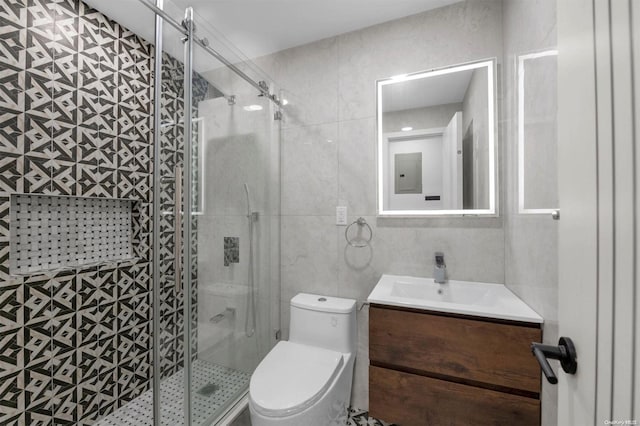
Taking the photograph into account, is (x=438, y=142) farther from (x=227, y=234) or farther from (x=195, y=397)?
(x=195, y=397)

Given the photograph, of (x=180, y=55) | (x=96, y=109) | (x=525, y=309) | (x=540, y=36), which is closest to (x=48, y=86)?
(x=96, y=109)

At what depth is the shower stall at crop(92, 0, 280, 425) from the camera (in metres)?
1.13

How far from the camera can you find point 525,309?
1.09 meters

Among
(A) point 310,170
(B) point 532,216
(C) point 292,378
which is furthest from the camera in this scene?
(A) point 310,170

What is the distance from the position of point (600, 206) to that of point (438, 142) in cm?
127

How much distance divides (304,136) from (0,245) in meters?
1.67

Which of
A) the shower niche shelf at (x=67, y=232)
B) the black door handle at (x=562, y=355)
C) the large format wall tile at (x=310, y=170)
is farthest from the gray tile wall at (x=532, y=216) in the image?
the shower niche shelf at (x=67, y=232)

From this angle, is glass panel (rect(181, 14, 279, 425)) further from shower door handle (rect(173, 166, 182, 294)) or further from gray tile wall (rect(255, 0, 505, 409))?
gray tile wall (rect(255, 0, 505, 409))

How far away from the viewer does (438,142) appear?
1583 millimetres

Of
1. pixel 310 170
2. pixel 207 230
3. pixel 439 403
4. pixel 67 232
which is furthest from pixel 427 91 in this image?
pixel 67 232

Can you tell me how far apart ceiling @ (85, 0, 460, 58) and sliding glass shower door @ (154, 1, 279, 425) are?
0.39 metres

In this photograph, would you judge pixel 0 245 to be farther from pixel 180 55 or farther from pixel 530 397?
pixel 530 397

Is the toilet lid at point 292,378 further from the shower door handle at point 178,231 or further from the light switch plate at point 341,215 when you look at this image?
the light switch plate at point 341,215

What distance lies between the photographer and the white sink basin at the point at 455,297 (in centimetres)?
107
